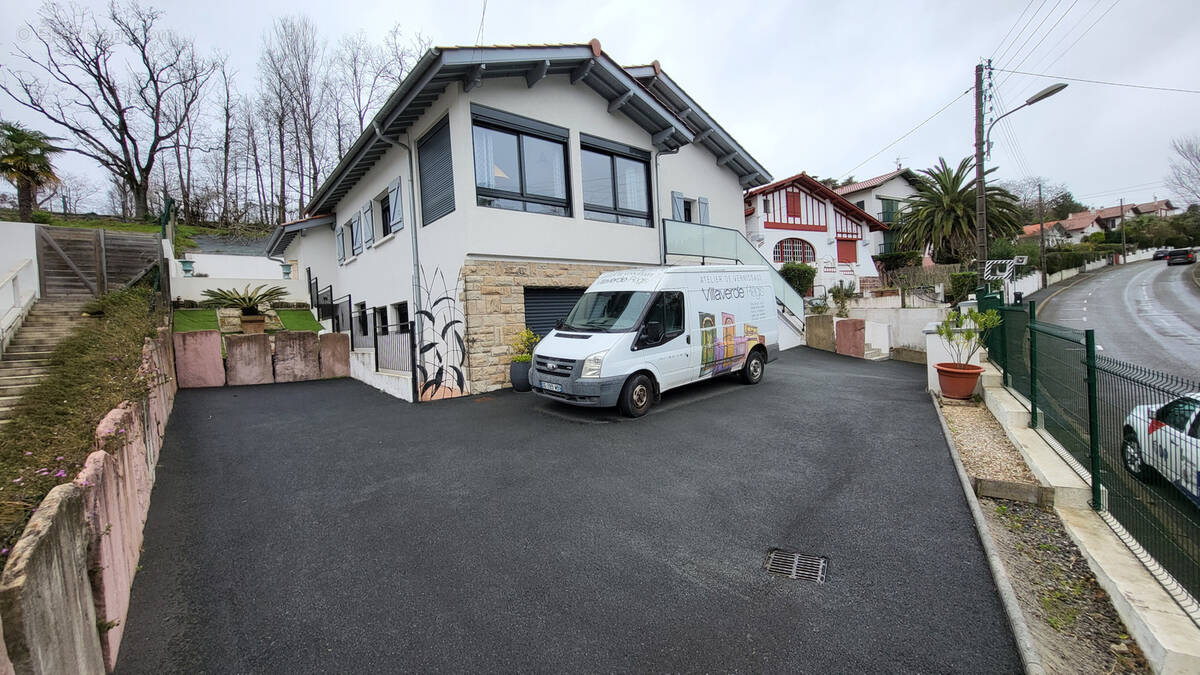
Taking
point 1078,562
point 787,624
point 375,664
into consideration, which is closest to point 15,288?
point 375,664

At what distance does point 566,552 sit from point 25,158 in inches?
821

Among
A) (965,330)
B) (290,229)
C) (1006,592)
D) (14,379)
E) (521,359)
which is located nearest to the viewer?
(1006,592)

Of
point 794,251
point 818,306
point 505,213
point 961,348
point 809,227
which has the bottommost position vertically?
point 961,348

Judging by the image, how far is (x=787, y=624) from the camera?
2.66 meters

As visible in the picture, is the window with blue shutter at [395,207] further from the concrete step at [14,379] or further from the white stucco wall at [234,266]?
the white stucco wall at [234,266]

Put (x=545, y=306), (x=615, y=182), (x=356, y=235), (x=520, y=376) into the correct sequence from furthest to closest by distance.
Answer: (x=356, y=235), (x=615, y=182), (x=545, y=306), (x=520, y=376)

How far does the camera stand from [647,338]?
286 inches

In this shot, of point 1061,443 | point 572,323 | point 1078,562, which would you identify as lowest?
point 1078,562

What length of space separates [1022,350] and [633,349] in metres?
5.24

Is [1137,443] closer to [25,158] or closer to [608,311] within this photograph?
[608,311]

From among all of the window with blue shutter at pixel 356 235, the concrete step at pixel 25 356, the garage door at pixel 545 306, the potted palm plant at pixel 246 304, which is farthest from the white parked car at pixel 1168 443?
the potted palm plant at pixel 246 304

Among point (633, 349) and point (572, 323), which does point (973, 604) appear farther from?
point (572, 323)

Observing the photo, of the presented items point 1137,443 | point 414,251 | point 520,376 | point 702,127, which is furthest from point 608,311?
point 702,127

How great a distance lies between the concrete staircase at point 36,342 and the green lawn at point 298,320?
211 inches
